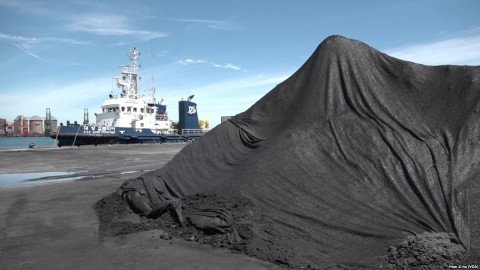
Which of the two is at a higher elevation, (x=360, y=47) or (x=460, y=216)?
(x=360, y=47)

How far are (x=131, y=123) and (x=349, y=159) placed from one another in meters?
37.4

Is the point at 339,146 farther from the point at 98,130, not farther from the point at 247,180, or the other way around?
the point at 98,130

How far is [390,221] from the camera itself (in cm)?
437

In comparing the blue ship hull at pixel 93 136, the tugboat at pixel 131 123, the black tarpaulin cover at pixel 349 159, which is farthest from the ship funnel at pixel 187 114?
the black tarpaulin cover at pixel 349 159

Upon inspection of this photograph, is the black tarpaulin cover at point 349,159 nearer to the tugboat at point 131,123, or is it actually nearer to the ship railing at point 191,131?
the tugboat at point 131,123

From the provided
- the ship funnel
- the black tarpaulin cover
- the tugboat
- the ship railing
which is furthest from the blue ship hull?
the black tarpaulin cover

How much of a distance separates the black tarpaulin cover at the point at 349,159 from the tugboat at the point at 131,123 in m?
32.0

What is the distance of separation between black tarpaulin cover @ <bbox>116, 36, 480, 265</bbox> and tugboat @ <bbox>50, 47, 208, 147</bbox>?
3202cm

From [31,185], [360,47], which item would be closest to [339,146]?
[360,47]

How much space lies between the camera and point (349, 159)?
16.8 ft

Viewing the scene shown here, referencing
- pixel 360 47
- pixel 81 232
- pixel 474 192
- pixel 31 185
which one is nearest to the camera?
pixel 474 192

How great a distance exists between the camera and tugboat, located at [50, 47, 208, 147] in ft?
121

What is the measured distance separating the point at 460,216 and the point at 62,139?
125ft

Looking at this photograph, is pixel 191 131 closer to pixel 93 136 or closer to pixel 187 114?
pixel 187 114
